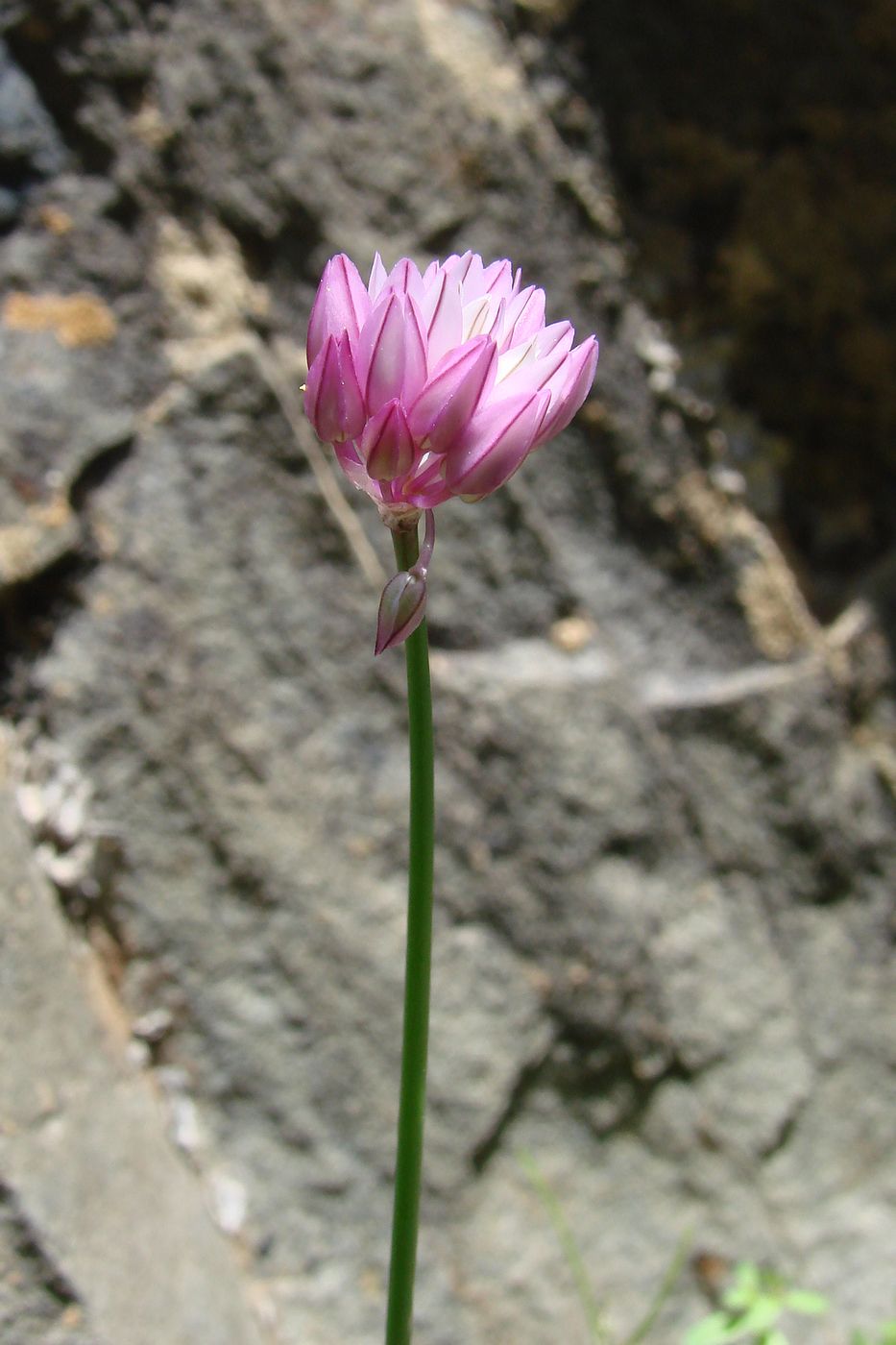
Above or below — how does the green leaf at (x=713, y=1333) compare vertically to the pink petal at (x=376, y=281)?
below

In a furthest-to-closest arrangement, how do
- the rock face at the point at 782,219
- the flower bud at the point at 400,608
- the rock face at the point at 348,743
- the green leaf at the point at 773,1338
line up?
the rock face at the point at 782,219 < the rock face at the point at 348,743 < the green leaf at the point at 773,1338 < the flower bud at the point at 400,608

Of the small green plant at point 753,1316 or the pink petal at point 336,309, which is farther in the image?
the small green plant at point 753,1316

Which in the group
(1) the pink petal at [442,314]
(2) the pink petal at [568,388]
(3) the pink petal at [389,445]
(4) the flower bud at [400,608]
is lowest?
(4) the flower bud at [400,608]

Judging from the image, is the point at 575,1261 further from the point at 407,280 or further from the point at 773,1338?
the point at 407,280

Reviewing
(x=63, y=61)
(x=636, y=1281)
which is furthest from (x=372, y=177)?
(x=636, y=1281)

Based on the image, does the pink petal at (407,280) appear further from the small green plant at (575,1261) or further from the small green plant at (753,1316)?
the small green plant at (575,1261)

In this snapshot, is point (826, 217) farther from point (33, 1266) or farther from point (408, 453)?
point (33, 1266)

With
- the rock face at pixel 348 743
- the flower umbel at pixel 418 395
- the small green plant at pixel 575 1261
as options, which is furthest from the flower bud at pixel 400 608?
the small green plant at pixel 575 1261
